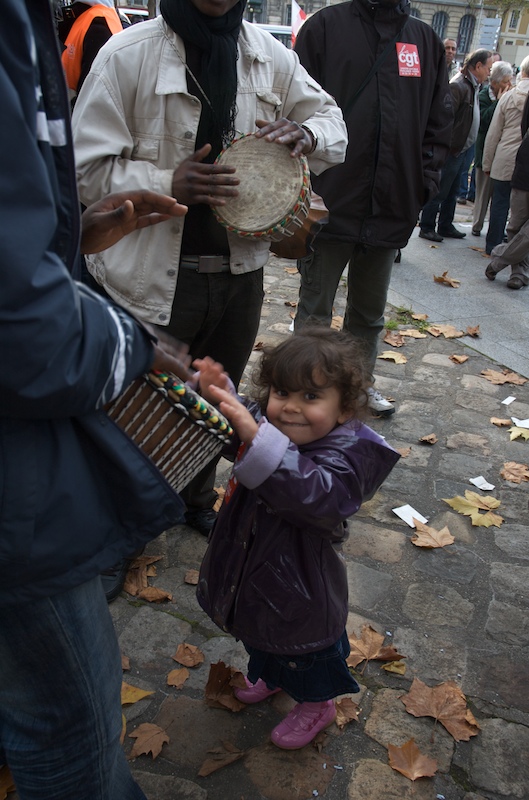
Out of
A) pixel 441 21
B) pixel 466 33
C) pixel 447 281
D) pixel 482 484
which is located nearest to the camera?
pixel 482 484

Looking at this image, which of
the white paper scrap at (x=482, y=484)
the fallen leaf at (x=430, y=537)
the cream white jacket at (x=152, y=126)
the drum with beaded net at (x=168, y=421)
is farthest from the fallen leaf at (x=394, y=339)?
the drum with beaded net at (x=168, y=421)

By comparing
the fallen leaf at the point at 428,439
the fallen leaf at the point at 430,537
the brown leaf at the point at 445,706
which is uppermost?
the brown leaf at the point at 445,706

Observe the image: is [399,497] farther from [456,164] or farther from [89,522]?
[456,164]

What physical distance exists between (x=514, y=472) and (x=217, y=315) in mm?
2001

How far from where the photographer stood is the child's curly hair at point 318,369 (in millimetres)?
1799

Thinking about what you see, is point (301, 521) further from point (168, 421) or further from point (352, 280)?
point (352, 280)

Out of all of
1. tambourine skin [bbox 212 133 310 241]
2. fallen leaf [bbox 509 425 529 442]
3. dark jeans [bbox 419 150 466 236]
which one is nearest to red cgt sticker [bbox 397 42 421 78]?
tambourine skin [bbox 212 133 310 241]

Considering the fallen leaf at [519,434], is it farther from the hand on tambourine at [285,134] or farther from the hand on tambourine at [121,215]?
the hand on tambourine at [121,215]

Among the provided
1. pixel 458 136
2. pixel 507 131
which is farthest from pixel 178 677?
pixel 507 131

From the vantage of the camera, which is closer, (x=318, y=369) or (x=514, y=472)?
(x=318, y=369)

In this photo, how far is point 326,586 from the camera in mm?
1897

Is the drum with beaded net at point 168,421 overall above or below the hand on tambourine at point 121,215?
below

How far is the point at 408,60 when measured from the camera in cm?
357

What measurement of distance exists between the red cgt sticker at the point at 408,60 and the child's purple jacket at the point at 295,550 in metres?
2.54
